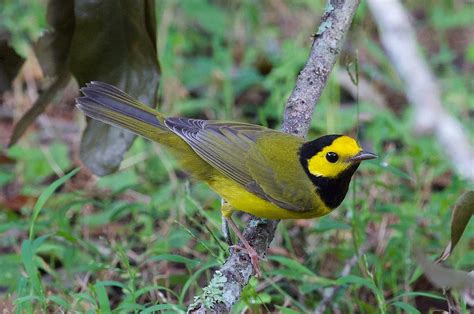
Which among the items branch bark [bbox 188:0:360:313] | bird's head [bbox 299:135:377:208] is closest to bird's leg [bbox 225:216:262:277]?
branch bark [bbox 188:0:360:313]

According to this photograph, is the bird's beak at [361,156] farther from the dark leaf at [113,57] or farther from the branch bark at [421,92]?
the dark leaf at [113,57]

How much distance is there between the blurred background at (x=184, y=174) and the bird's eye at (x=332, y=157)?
0.30 metres

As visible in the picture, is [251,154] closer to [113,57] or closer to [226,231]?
[226,231]

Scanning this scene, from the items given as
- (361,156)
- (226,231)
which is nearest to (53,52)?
(226,231)

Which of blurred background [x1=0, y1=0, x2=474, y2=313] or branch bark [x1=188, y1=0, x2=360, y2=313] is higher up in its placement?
branch bark [x1=188, y1=0, x2=360, y2=313]

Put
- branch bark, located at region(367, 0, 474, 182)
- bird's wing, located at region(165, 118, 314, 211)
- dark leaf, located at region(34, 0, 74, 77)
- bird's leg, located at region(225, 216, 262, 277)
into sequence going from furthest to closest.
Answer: dark leaf, located at region(34, 0, 74, 77), bird's wing, located at region(165, 118, 314, 211), bird's leg, located at region(225, 216, 262, 277), branch bark, located at region(367, 0, 474, 182)

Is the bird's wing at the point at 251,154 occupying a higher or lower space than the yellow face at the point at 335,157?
lower

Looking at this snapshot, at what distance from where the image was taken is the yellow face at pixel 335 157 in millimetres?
3779

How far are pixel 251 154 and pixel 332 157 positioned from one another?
1.56 ft

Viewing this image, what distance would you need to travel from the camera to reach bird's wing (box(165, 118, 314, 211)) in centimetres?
397

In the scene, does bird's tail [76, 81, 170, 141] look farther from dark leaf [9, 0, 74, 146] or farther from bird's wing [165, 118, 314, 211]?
dark leaf [9, 0, 74, 146]

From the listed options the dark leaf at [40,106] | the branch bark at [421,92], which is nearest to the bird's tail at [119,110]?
the dark leaf at [40,106]

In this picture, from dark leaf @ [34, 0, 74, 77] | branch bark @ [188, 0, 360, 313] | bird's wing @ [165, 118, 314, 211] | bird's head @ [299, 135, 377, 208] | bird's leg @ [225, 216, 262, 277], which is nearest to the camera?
bird's leg @ [225, 216, 262, 277]

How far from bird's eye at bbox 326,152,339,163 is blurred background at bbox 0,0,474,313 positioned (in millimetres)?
300
